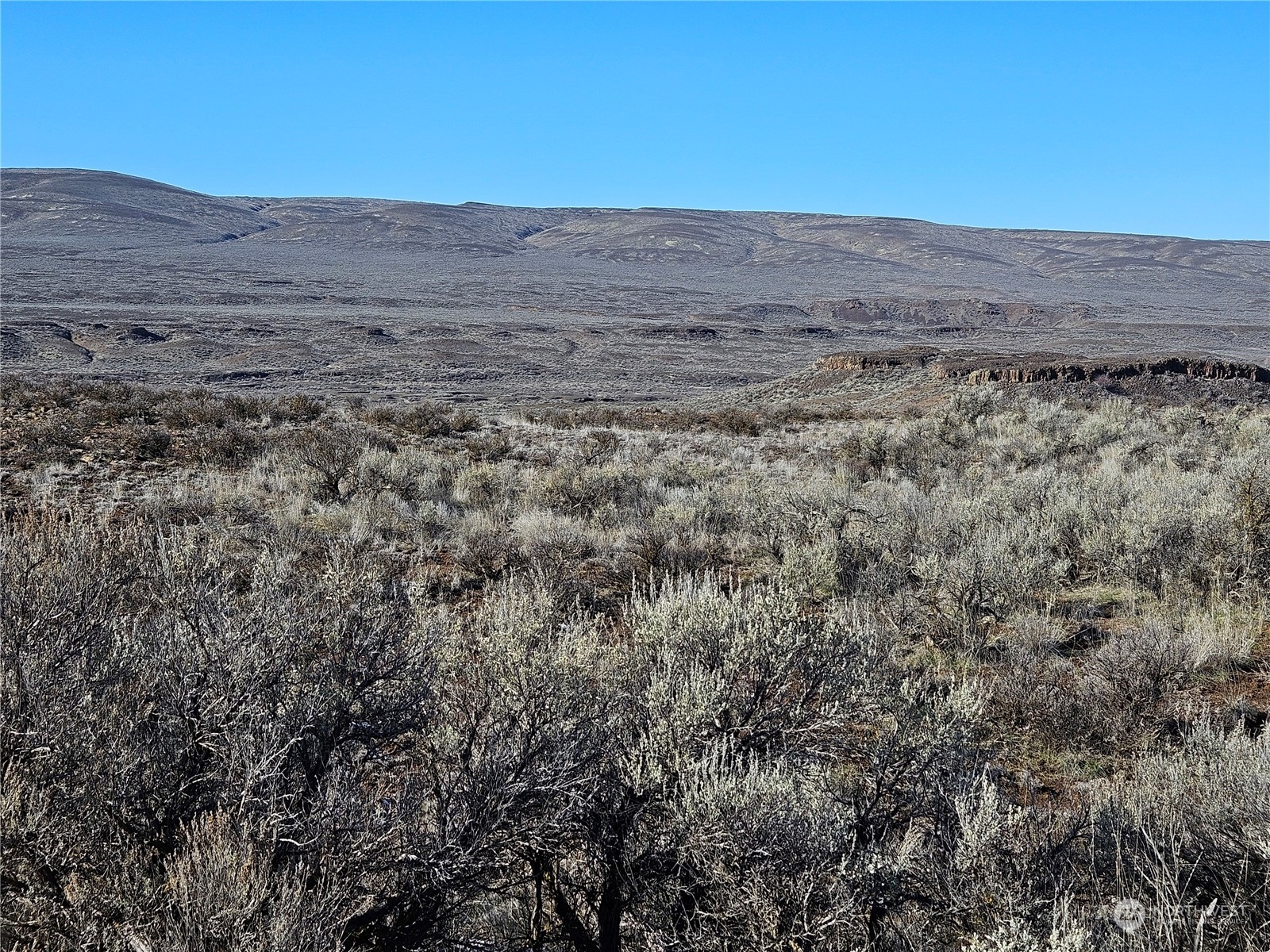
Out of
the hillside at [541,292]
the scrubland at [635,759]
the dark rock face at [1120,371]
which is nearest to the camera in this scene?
the scrubland at [635,759]

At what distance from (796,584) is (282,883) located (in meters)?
5.15

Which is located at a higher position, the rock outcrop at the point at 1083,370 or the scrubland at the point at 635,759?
the rock outcrop at the point at 1083,370

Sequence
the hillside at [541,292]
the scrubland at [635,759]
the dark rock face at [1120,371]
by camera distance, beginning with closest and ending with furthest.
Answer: the scrubland at [635,759]
the dark rock face at [1120,371]
the hillside at [541,292]

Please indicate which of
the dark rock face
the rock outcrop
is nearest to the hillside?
the rock outcrop

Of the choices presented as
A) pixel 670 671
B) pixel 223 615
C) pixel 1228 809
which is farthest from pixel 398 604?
pixel 1228 809

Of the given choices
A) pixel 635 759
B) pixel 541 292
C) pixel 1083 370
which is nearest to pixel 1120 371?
pixel 1083 370

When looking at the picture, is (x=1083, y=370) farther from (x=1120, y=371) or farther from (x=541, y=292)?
(x=541, y=292)

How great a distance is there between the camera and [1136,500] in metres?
8.34

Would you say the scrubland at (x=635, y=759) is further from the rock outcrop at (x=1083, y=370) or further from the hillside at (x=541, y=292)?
the hillside at (x=541, y=292)

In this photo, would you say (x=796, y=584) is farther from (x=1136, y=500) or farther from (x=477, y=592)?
(x=1136, y=500)

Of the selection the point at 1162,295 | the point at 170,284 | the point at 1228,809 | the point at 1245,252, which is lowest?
the point at 1228,809

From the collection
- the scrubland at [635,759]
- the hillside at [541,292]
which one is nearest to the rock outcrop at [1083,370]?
the hillside at [541,292]

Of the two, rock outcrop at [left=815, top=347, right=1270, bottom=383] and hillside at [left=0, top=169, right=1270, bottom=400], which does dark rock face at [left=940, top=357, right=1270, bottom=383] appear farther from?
hillside at [left=0, top=169, right=1270, bottom=400]

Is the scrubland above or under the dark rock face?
under
